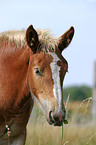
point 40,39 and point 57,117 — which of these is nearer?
point 57,117

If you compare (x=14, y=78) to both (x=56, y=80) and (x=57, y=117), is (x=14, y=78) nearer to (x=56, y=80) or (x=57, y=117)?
(x=56, y=80)

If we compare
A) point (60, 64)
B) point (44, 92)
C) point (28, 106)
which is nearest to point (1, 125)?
point (28, 106)

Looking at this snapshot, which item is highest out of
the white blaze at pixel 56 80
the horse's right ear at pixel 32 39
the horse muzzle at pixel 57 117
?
the horse's right ear at pixel 32 39

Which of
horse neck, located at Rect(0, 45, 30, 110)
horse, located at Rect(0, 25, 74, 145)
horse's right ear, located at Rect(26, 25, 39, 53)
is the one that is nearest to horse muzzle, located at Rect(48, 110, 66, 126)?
horse, located at Rect(0, 25, 74, 145)

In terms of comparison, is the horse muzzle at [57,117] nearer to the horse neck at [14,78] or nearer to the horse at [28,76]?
the horse at [28,76]

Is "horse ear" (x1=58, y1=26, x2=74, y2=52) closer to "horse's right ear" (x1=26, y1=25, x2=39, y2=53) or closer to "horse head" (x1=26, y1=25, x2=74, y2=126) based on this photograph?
"horse head" (x1=26, y1=25, x2=74, y2=126)

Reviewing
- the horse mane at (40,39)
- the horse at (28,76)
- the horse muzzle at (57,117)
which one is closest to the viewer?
the horse muzzle at (57,117)

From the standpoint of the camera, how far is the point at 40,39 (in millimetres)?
3674

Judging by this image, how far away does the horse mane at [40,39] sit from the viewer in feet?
11.7

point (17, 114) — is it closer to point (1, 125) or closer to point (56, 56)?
point (1, 125)

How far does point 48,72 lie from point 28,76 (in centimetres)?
43

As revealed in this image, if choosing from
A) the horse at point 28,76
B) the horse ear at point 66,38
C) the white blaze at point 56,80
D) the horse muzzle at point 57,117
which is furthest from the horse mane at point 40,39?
the horse muzzle at point 57,117

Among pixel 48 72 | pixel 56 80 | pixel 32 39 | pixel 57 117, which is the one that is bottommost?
pixel 57 117

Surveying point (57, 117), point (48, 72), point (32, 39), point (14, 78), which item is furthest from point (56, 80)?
point (14, 78)
